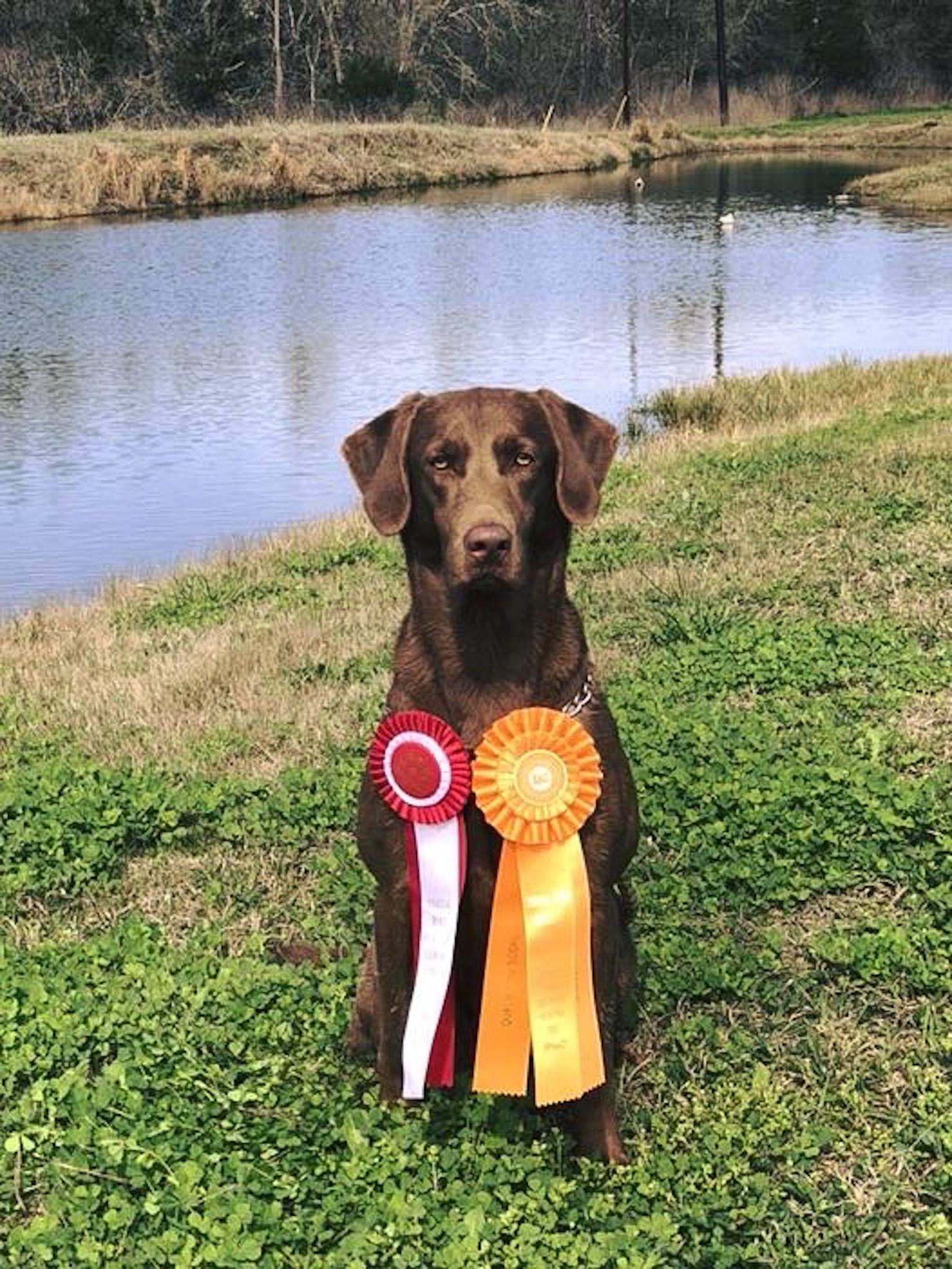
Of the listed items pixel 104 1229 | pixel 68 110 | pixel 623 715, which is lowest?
pixel 104 1229

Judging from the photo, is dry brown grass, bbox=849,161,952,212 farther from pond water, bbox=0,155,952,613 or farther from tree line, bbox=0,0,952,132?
tree line, bbox=0,0,952,132

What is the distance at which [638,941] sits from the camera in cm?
402

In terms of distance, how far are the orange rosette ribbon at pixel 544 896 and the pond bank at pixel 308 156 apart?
33.2 metres

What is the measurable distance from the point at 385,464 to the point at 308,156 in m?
38.7

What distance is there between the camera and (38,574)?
10789 mm

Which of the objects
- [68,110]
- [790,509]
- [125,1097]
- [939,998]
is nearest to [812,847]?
[939,998]

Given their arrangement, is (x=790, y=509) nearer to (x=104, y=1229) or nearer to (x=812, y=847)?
(x=812, y=847)

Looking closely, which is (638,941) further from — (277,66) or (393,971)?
(277,66)

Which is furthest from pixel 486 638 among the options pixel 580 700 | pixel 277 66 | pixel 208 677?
pixel 277 66

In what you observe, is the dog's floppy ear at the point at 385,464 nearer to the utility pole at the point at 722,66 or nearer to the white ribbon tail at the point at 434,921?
the white ribbon tail at the point at 434,921

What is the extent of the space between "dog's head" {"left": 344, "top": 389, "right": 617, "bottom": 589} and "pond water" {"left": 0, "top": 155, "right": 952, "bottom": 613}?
24.4 feet

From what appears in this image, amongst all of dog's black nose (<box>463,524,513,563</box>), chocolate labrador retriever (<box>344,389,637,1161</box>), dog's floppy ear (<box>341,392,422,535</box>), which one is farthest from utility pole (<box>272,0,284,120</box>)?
dog's black nose (<box>463,524,513,563</box>)

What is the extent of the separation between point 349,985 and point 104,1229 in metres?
1.00

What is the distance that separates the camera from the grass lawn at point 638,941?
2.99 meters
